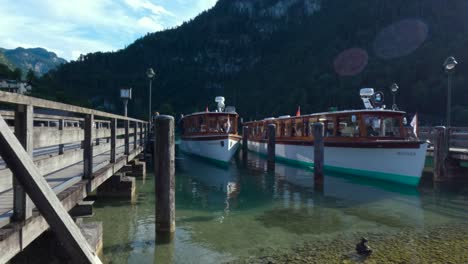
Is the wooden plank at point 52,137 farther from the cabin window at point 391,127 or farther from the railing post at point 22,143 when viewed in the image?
the cabin window at point 391,127

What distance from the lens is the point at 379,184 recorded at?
14.7 metres

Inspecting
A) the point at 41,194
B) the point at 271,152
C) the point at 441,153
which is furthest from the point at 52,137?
the point at 271,152

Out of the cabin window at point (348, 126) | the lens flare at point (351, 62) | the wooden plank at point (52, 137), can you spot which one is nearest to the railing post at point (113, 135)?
the wooden plank at point (52, 137)

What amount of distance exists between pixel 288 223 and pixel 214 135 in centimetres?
1331

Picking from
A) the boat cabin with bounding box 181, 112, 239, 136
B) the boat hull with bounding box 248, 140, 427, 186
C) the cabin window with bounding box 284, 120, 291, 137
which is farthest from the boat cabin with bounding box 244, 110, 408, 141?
the boat cabin with bounding box 181, 112, 239, 136

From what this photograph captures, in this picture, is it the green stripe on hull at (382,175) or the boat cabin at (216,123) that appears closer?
the green stripe on hull at (382,175)

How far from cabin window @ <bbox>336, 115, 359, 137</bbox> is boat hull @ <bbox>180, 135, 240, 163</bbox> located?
627 centimetres

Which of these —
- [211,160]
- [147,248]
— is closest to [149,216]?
[147,248]

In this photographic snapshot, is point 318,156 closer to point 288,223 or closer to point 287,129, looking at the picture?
point 288,223

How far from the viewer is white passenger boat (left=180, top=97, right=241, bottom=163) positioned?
68.6ft

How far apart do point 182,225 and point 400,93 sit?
242 ft

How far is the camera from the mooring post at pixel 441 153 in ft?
47.7

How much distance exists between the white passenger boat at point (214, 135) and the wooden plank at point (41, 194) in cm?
1749

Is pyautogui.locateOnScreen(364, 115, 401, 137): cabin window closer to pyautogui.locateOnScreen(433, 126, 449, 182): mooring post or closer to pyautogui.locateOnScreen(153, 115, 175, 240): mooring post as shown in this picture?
pyautogui.locateOnScreen(433, 126, 449, 182): mooring post
